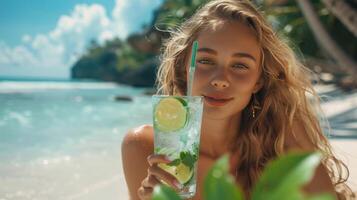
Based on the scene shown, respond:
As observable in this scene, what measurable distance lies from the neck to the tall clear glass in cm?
92

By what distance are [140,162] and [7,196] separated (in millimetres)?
1986

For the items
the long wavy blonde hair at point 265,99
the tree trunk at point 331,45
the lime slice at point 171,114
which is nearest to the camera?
the lime slice at point 171,114

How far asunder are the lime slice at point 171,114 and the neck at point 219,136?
3.15ft

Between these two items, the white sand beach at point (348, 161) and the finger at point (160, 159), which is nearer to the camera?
the finger at point (160, 159)

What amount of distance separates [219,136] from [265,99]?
1.05 feet

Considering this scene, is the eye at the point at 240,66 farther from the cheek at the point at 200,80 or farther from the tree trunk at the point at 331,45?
the tree trunk at the point at 331,45

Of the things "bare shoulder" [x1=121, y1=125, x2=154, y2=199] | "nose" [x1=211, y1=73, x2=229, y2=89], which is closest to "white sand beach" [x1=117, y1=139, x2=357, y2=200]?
"bare shoulder" [x1=121, y1=125, x2=154, y2=199]

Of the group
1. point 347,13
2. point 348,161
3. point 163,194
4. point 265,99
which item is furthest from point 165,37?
point 163,194

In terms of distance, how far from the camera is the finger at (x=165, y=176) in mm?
1410

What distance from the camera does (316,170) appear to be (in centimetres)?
219

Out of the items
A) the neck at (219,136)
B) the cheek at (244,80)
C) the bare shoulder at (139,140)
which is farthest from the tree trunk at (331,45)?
the bare shoulder at (139,140)

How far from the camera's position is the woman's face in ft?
6.23

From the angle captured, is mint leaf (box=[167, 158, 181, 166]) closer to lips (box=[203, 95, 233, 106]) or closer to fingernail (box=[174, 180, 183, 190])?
fingernail (box=[174, 180, 183, 190])

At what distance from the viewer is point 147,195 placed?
1511 millimetres
